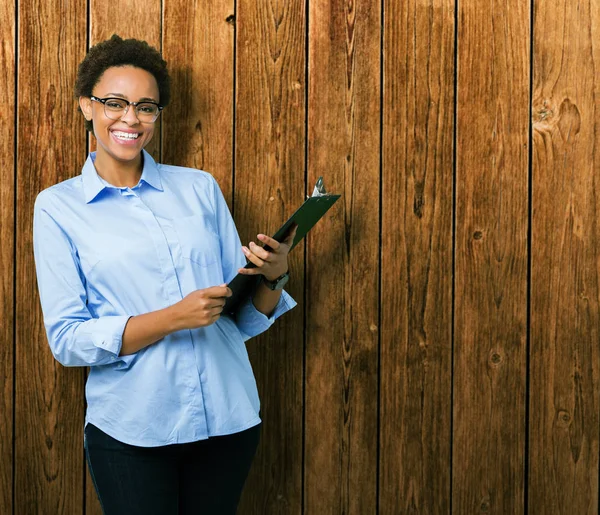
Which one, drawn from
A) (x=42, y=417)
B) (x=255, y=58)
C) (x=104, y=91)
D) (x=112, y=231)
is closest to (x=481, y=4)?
(x=255, y=58)

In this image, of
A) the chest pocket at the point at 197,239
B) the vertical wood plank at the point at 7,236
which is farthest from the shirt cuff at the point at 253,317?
the vertical wood plank at the point at 7,236

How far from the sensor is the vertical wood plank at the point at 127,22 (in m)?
1.59

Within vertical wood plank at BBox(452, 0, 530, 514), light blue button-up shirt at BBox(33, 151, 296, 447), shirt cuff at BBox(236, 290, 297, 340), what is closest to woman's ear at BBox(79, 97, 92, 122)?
light blue button-up shirt at BBox(33, 151, 296, 447)

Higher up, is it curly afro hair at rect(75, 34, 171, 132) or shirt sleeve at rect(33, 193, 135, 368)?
curly afro hair at rect(75, 34, 171, 132)

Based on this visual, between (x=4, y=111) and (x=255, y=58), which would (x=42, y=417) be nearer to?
(x=4, y=111)

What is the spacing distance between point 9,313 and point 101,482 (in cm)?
55

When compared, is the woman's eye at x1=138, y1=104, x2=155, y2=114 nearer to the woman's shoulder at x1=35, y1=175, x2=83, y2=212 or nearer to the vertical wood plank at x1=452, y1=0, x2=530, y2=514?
the woman's shoulder at x1=35, y1=175, x2=83, y2=212

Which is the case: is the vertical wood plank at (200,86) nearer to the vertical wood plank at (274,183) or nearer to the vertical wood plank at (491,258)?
the vertical wood plank at (274,183)

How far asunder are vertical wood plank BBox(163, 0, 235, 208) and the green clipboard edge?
374 mm

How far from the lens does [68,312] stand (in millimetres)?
1216

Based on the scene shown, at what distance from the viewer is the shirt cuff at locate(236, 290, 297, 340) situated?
1382 millimetres

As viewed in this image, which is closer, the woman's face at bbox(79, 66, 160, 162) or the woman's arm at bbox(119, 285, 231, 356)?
the woman's arm at bbox(119, 285, 231, 356)

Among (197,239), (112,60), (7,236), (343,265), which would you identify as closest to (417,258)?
(343,265)

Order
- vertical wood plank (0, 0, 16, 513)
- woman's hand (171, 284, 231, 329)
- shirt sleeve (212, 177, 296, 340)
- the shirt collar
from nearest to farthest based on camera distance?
woman's hand (171, 284, 231, 329), the shirt collar, shirt sleeve (212, 177, 296, 340), vertical wood plank (0, 0, 16, 513)
